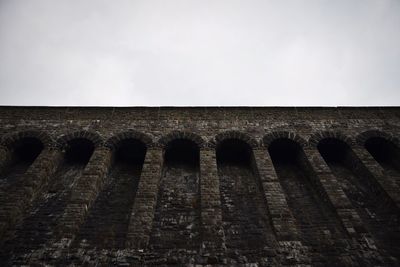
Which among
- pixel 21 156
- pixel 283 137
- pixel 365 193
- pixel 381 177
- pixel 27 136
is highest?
pixel 27 136

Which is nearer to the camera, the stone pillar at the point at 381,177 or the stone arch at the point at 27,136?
the stone pillar at the point at 381,177

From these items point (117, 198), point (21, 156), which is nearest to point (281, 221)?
point (117, 198)

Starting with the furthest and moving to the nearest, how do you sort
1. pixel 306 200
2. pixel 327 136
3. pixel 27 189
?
pixel 327 136, pixel 306 200, pixel 27 189

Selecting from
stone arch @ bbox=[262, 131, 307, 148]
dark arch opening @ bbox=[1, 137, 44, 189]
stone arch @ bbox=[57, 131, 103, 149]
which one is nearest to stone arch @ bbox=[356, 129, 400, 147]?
stone arch @ bbox=[262, 131, 307, 148]

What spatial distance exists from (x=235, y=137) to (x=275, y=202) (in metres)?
2.69

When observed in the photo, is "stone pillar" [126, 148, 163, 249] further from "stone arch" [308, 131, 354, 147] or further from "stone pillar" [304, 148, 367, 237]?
"stone arch" [308, 131, 354, 147]

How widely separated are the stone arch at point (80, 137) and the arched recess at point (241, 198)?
3995mm

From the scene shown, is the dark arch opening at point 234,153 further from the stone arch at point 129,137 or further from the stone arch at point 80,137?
the stone arch at point 80,137

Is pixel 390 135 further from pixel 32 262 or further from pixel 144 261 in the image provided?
pixel 32 262

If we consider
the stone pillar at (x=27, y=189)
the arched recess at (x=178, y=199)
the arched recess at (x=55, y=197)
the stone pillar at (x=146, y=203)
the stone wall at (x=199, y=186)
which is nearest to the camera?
the stone wall at (x=199, y=186)

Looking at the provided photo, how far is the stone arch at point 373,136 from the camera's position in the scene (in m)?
8.70

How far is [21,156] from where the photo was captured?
8.76 m

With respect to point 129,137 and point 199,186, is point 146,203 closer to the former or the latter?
point 199,186

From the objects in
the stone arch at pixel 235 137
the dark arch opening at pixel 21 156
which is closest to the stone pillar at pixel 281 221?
the stone arch at pixel 235 137
